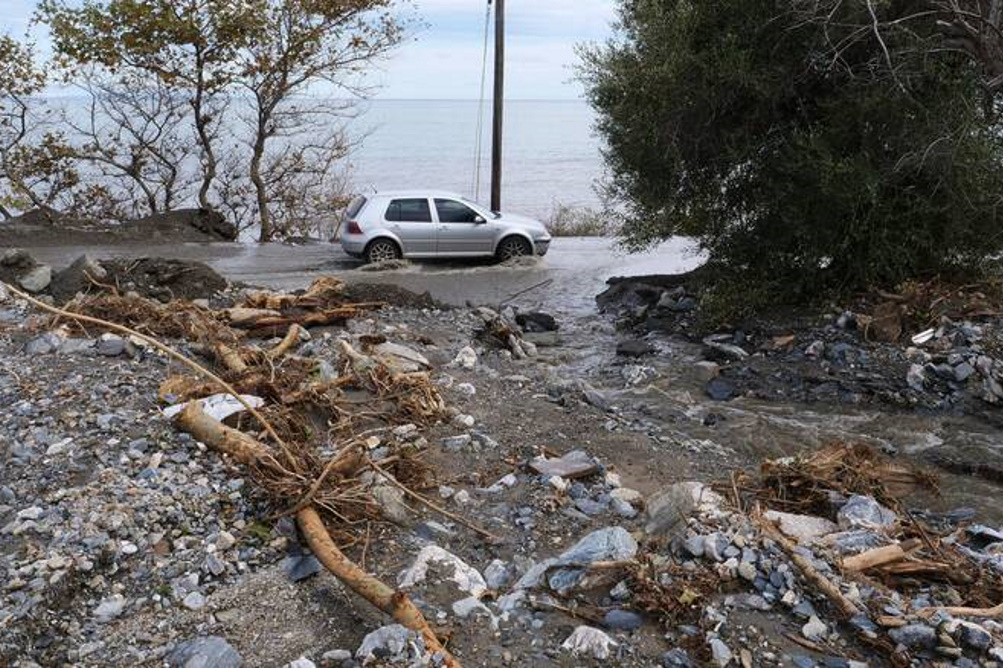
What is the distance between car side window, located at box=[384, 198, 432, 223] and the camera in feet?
64.4

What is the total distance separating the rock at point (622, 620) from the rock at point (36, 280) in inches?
420

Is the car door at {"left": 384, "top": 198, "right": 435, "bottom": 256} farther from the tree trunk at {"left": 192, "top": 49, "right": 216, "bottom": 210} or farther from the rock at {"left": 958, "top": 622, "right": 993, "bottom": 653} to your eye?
the rock at {"left": 958, "top": 622, "right": 993, "bottom": 653}

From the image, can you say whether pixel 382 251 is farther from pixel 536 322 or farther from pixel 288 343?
pixel 288 343

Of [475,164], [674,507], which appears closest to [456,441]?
[674,507]

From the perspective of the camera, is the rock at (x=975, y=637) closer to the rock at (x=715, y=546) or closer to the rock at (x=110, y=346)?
the rock at (x=715, y=546)

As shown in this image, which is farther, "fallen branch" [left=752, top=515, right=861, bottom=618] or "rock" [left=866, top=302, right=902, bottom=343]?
"rock" [left=866, top=302, right=902, bottom=343]

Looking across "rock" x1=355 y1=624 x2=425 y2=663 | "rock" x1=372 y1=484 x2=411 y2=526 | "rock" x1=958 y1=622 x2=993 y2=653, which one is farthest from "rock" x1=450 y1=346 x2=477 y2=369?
"rock" x1=958 y1=622 x2=993 y2=653

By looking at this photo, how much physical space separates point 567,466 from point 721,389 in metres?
5.29

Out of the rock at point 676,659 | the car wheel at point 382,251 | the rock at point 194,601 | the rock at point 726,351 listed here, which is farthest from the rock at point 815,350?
the car wheel at point 382,251

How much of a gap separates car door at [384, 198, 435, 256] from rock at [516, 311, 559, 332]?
514 cm

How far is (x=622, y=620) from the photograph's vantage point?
492 cm

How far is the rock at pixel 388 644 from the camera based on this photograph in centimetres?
446

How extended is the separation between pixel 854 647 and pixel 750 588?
0.62m

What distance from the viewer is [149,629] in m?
4.73
